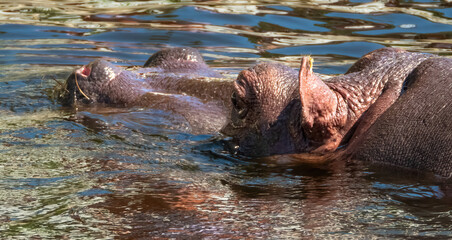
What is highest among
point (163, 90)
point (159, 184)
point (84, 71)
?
point (84, 71)

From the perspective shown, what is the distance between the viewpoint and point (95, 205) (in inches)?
134

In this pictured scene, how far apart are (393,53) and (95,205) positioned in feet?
6.76

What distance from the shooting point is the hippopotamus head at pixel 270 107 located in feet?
14.0

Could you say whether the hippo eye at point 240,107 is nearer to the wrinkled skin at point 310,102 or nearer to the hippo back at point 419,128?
the wrinkled skin at point 310,102

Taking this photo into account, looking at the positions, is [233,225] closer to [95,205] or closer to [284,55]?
[95,205]

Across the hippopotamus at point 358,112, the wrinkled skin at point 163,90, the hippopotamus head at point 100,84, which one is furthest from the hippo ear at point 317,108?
the hippopotamus head at point 100,84

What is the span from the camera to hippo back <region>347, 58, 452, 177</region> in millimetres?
3582

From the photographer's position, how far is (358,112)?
4.14 metres

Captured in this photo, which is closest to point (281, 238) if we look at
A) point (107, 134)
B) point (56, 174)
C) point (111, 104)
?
point (56, 174)

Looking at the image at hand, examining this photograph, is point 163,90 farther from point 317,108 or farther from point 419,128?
point 419,128

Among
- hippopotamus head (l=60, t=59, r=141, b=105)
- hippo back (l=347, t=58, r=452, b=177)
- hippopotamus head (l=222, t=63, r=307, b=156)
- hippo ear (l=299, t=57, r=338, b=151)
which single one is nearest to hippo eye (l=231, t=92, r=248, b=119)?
hippopotamus head (l=222, t=63, r=307, b=156)

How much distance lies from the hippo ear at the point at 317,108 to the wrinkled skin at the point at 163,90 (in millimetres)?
1371

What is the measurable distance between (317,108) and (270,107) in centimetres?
45

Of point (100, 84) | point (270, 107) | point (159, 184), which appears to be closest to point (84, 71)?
point (100, 84)
